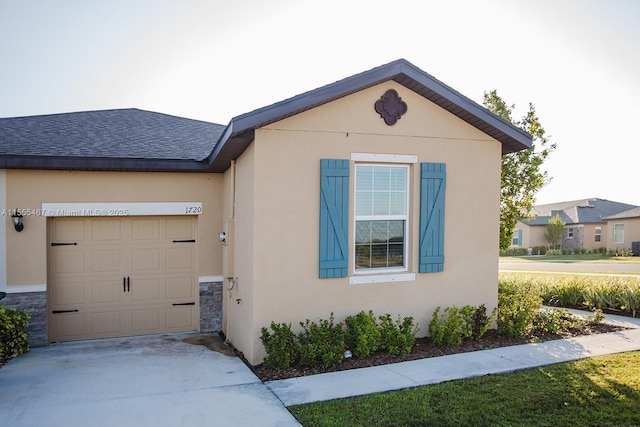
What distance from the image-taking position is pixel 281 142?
676 centimetres

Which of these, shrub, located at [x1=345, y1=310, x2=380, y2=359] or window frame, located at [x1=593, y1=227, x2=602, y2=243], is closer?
shrub, located at [x1=345, y1=310, x2=380, y2=359]

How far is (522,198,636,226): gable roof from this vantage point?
3934 cm

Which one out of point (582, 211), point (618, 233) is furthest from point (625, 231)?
point (582, 211)

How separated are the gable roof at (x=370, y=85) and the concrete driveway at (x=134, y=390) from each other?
11.0 ft

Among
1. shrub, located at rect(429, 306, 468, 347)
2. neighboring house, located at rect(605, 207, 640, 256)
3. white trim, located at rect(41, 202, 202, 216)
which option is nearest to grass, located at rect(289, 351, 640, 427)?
shrub, located at rect(429, 306, 468, 347)

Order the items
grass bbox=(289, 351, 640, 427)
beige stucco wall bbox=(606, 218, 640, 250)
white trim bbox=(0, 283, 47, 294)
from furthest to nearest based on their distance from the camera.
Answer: beige stucco wall bbox=(606, 218, 640, 250) → white trim bbox=(0, 283, 47, 294) → grass bbox=(289, 351, 640, 427)

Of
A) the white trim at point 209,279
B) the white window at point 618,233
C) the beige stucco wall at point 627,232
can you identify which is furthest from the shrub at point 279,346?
the white window at point 618,233

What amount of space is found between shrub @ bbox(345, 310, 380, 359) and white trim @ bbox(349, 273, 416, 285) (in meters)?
0.51

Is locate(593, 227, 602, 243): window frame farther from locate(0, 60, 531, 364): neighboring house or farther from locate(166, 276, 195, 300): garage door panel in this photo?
locate(166, 276, 195, 300): garage door panel

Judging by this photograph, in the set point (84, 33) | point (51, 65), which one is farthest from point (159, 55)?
point (51, 65)

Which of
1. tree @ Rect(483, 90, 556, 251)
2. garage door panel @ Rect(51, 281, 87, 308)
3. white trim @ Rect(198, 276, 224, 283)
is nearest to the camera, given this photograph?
garage door panel @ Rect(51, 281, 87, 308)

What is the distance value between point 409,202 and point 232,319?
376 cm

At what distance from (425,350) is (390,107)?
3.93 meters

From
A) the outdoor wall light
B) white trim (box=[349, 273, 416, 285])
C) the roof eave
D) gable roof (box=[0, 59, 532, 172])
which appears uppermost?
gable roof (box=[0, 59, 532, 172])
